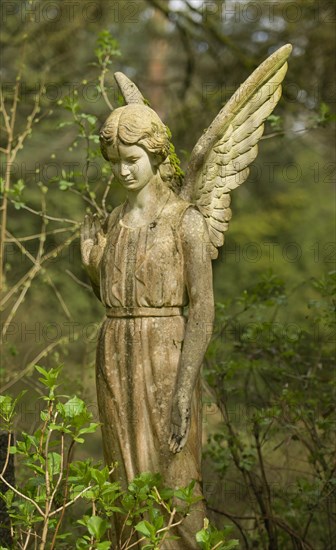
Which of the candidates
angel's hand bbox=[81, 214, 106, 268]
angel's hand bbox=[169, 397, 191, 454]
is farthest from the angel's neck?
angel's hand bbox=[169, 397, 191, 454]

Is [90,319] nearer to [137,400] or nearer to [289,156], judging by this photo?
[289,156]

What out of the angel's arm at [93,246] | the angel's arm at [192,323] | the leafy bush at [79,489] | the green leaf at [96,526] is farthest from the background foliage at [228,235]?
the green leaf at [96,526]

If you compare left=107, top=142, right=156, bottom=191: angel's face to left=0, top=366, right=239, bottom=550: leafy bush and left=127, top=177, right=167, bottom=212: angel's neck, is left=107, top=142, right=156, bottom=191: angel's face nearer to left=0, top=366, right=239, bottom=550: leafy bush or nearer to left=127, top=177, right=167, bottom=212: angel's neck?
left=127, top=177, right=167, bottom=212: angel's neck

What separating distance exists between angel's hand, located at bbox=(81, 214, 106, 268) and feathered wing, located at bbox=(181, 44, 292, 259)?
0.41 meters

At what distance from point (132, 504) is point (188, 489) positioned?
0.22m

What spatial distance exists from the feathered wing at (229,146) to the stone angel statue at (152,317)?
57mm

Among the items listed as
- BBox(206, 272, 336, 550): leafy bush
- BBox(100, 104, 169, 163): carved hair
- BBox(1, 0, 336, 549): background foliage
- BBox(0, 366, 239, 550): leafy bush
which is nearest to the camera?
BBox(0, 366, 239, 550): leafy bush

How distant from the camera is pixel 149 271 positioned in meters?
3.38

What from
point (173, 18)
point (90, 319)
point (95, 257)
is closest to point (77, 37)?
point (173, 18)

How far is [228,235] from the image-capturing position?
9.81 metres

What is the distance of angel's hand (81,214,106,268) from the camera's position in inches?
143

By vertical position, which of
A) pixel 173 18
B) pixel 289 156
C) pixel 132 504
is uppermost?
pixel 173 18

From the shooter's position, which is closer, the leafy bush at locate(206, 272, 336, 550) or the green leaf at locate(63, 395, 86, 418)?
the green leaf at locate(63, 395, 86, 418)

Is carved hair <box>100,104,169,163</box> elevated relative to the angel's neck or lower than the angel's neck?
elevated
